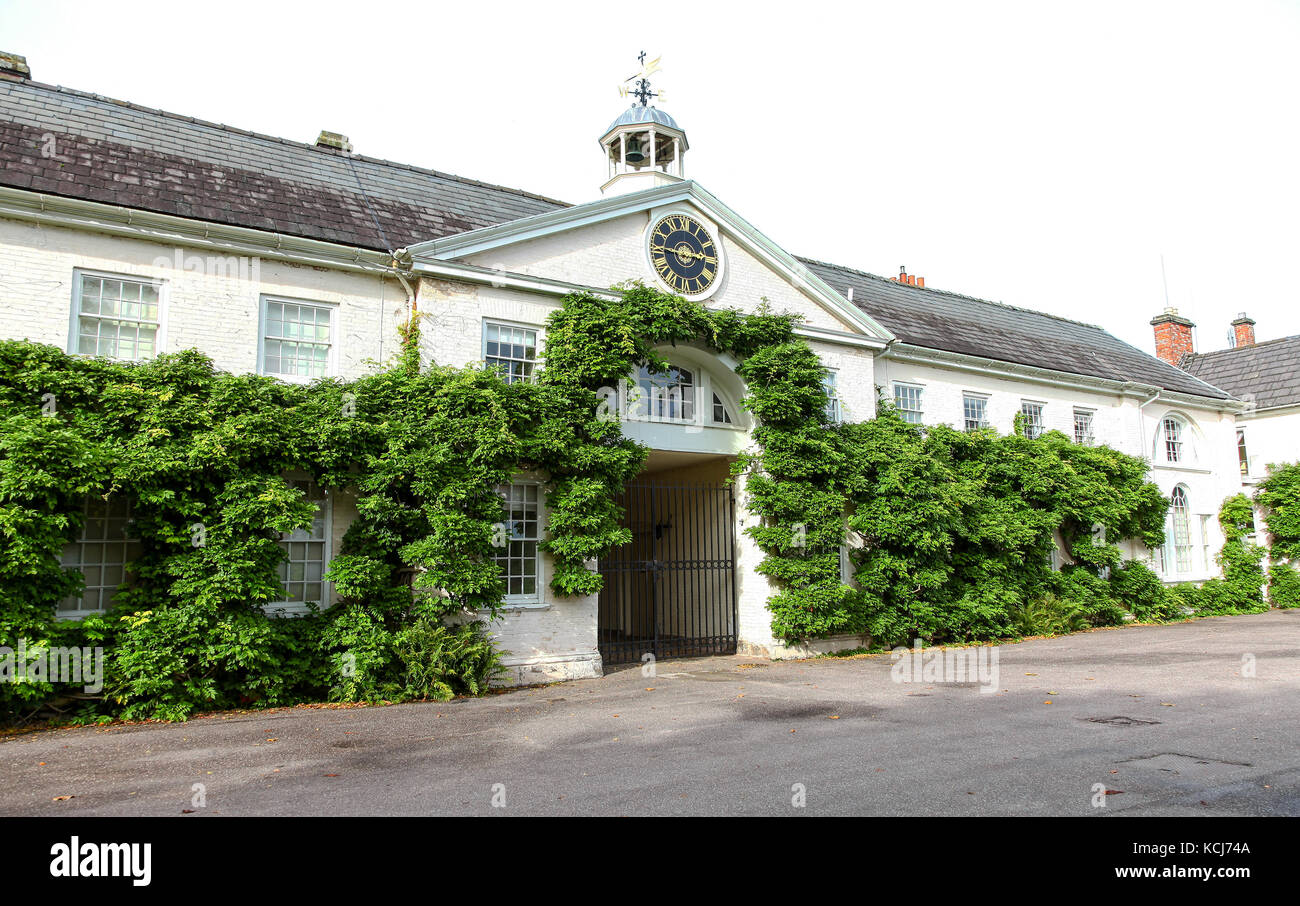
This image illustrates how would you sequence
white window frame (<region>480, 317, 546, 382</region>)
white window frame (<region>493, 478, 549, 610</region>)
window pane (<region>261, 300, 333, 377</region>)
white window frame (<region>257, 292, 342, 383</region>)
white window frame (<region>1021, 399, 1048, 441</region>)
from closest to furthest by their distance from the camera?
1. white window frame (<region>257, 292, 342, 383</region>)
2. window pane (<region>261, 300, 333, 377</region>)
3. white window frame (<region>493, 478, 549, 610</region>)
4. white window frame (<region>480, 317, 546, 382</region>)
5. white window frame (<region>1021, 399, 1048, 441</region>)

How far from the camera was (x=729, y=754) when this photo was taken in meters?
7.55

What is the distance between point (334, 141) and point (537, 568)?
31.2ft

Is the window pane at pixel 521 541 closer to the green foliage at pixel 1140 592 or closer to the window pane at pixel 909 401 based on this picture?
the window pane at pixel 909 401

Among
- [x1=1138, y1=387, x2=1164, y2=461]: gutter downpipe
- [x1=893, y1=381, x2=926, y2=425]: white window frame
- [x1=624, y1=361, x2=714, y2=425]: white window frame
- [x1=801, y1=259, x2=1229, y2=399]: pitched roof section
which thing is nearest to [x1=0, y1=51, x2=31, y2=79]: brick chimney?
[x1=624, y1=361, x2=714, y2=425]: white window frame

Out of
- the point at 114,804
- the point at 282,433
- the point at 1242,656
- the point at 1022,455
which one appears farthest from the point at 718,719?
the point at 1022,455

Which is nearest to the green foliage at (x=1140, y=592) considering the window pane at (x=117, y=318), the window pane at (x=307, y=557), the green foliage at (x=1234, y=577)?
the green foliage at (x=1234, y=577)

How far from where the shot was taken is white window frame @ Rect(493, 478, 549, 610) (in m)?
13.0

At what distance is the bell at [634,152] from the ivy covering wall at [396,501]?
4.56 metres

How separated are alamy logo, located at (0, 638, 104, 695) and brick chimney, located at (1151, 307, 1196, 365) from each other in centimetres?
3491

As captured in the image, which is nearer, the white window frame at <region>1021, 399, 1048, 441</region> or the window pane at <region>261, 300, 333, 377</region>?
the window pane at <region>261, 300, 333, 377</region>

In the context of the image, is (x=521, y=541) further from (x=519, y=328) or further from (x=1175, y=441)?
(x=1175, y=441)

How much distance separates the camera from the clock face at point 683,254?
15500mm

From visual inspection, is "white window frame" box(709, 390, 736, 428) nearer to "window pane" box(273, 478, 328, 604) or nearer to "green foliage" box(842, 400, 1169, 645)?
"green foliage" box(842, 400, 1169, 645)
